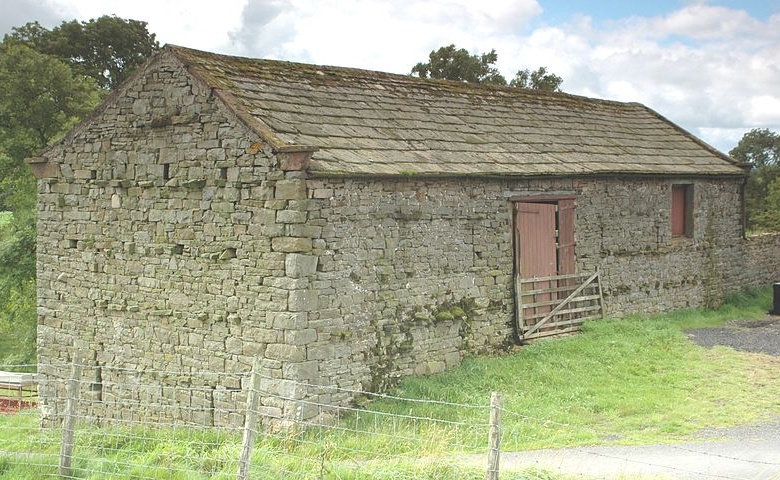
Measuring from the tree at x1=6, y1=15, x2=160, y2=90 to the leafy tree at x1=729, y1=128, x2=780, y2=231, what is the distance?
98.9 feet

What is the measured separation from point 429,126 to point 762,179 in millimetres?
37188

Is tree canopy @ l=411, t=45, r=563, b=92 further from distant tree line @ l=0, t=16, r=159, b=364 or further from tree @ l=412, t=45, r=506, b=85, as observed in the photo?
distant tree line @ l=0, t=16, r=159, b=364

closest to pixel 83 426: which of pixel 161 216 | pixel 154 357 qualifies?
pixel 154 357

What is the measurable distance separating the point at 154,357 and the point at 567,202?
8.48 metres

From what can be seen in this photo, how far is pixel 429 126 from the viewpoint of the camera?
15.6 metres

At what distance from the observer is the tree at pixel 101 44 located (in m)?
37.8

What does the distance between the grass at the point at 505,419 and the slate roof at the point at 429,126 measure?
341cm

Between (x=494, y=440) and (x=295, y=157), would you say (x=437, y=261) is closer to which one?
(x=295, y=157)

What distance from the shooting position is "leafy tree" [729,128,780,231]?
40281 millimetres

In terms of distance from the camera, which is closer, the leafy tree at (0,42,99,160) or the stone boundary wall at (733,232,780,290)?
the stone boundary wall at (733,232,780,290)

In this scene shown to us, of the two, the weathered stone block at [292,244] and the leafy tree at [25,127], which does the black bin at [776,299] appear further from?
the leafy tree at [25,127]

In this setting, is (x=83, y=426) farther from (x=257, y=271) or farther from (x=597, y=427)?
(x=597, y=427)

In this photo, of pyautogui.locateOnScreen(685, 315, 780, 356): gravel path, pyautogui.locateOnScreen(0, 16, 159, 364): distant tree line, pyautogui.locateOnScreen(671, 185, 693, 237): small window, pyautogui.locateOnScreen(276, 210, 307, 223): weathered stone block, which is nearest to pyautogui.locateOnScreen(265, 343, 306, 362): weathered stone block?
pyautogui.locateOnScreen(276, 210, 307, 223): weathered stone block

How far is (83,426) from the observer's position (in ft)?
44.6
